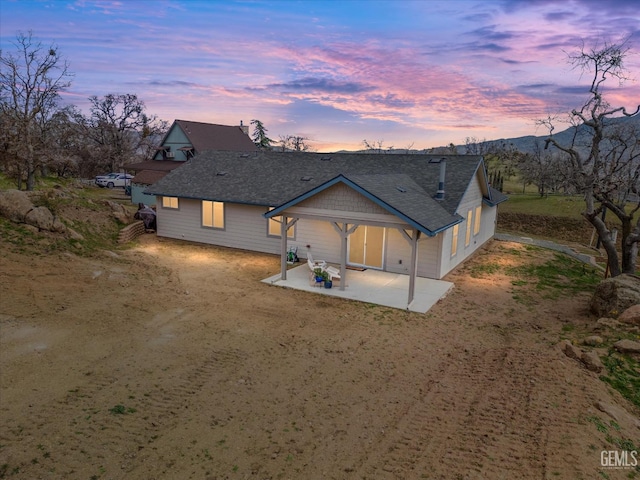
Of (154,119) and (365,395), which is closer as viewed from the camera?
(365,395)

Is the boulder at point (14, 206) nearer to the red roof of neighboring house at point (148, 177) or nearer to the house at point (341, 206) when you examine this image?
the house at point (341, 206)

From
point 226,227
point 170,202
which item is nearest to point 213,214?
point 226,227

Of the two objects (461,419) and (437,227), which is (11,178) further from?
(461,419)

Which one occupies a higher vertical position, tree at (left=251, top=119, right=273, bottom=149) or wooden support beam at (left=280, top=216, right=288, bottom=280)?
tree at (left=251, top=119, right=273, bottom=149)

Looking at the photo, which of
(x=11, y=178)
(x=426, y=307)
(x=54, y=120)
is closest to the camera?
(x=426, y=307)

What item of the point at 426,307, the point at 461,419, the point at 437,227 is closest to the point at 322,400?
the point at 461,419

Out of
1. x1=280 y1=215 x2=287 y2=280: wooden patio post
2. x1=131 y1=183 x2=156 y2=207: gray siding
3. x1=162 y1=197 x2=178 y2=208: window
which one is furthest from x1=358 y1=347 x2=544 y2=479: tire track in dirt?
x1=131 y1=183 x2=156 y2=207: gray siding

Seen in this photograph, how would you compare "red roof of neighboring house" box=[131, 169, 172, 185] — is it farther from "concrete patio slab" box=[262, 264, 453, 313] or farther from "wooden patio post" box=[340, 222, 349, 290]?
"wooden patio post" box=[340, 222, 349, 290]

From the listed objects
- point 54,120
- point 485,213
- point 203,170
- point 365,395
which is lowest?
point 365,395
